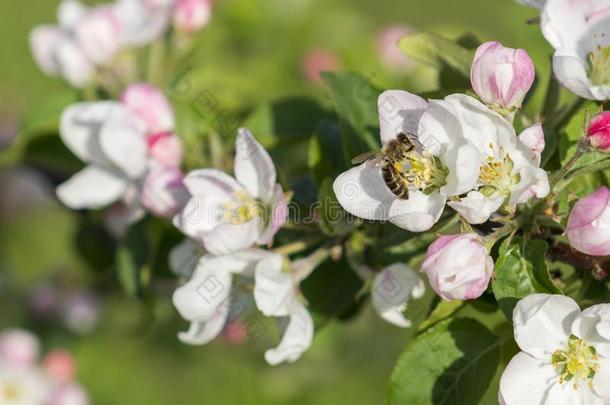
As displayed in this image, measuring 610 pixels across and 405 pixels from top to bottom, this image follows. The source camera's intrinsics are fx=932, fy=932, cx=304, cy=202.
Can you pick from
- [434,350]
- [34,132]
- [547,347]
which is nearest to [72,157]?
[34,132]

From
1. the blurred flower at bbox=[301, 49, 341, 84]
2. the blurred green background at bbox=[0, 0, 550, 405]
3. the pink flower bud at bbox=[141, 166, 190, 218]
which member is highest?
the pink flower bud at bbox=[141, 166, 190, 218]

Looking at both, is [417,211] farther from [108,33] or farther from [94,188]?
[108,33]

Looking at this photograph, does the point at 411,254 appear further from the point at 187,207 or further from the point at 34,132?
the point at 34,132

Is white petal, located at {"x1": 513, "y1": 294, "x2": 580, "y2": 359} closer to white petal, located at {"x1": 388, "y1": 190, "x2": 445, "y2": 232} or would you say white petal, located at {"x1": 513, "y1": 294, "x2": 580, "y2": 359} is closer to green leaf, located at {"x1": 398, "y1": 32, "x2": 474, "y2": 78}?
white petal, located at {"x1": 388, "y1": 190, "x2": 445, "y2": 232}

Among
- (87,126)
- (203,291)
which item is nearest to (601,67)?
(203,291)

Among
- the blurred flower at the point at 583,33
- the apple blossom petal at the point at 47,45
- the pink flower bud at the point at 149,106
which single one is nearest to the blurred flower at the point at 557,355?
the blurred flower at the point at 583,33

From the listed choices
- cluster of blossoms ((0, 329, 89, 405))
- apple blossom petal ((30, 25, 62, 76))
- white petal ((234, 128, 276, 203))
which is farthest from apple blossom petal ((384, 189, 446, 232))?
cluster of blossoms ((0, 329, 89, 405))

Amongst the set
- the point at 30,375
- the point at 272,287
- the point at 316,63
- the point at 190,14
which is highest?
the point at 190,14
